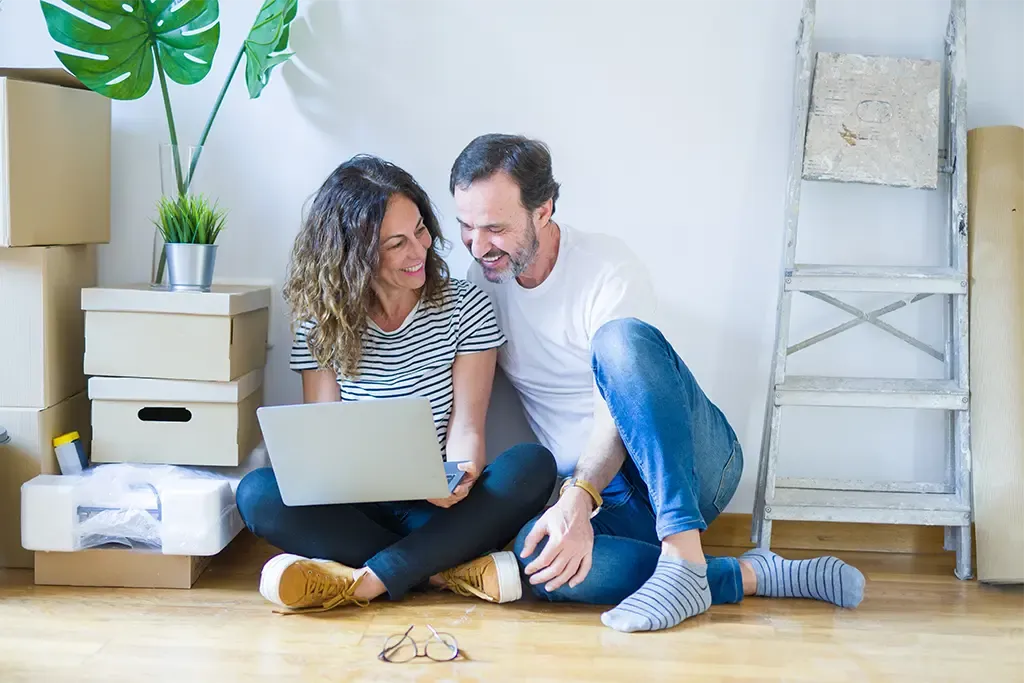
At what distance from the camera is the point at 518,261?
77.4 inches

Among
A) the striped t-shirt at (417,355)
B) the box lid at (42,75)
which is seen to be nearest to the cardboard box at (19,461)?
the striped t-shirt at (417,355)

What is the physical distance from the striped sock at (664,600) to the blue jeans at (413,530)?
25cm

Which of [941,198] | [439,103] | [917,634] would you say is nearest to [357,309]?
[439,103]

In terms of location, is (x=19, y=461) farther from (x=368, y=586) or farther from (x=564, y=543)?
(x=564, y=543)

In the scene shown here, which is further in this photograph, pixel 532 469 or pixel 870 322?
pixel 870 322

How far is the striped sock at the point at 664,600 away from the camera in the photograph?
1.70 m

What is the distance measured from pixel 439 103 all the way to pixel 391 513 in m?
0.89

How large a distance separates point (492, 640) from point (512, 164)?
86 cm

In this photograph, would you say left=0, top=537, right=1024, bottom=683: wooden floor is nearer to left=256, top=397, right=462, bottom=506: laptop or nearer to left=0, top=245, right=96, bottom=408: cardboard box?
left=256, top=397, right=462, bottom=506: laptop

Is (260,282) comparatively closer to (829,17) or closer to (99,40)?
(99,40)

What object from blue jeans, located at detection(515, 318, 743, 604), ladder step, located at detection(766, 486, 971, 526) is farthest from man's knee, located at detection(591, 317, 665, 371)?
ladder step, located at detection(766, 486, 971, 526)

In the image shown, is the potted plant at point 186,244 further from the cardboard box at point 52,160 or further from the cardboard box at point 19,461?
the cardboard box at point 19,461

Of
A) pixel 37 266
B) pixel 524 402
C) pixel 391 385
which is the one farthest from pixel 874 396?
pixel 37 266

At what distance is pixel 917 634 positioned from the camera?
5.73 feet
